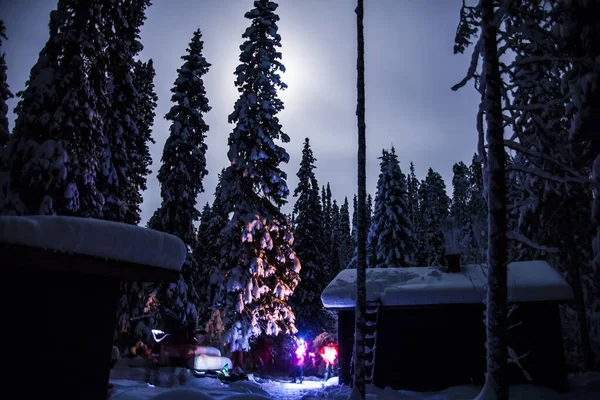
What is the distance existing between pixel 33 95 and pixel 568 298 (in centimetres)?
1877

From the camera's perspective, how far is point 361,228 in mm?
11305

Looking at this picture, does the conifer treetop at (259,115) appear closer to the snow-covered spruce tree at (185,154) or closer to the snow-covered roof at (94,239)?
the snow-covered spruce tree at (185,154)

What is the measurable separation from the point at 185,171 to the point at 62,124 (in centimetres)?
1062

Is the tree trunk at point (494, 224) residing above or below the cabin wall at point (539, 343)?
above

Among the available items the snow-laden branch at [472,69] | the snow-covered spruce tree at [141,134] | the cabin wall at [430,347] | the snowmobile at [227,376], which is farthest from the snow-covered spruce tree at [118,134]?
the snow-laden branch at [472,69]

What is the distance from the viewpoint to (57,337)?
5.57 m

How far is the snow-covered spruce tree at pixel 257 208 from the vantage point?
20438mm

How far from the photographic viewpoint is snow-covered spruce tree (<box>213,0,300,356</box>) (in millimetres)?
20438

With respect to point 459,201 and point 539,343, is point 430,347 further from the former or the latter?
point 459,201

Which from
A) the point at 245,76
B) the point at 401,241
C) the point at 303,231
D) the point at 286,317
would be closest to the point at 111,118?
the point at 245,76

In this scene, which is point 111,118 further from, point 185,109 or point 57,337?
point 57,337

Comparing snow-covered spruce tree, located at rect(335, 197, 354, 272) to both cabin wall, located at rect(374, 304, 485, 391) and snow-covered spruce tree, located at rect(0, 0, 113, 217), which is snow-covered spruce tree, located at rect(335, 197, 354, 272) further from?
snow-covered spruce tree, located at rect(0, 0, 113, 217)

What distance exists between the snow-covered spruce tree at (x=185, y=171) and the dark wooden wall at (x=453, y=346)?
10.6 metres

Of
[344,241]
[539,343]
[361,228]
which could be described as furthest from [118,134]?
[344,241]
